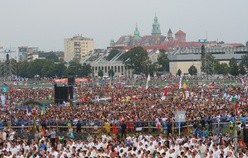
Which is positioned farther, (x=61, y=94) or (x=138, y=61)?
(x=138, y=61)

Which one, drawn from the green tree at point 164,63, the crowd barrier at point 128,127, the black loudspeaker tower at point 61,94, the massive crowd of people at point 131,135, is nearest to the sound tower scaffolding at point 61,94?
the black loudspeaker tower at point 61,94

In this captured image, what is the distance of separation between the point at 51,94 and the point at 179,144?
45481mm

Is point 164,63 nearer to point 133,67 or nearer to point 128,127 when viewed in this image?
point 133,67

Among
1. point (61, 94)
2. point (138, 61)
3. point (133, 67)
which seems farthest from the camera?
point (133, 67)

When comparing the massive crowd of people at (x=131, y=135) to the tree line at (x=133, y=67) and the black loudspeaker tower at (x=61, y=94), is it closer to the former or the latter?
the black loudspeaker tower at (x=61, y=94)

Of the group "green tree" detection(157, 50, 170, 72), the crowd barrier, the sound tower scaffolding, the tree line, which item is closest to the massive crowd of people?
the crowd barrier

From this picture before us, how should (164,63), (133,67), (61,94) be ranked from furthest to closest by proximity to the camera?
(164,63)
(133,67)
(61,94)

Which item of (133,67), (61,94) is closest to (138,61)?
(133,67)

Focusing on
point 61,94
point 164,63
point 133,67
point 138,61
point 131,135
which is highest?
point 138,61

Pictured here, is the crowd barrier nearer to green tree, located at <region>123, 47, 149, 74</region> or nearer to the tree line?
the tree line

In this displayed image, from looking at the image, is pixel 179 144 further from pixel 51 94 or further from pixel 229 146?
pixel 51 94

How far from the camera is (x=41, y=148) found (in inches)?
1053

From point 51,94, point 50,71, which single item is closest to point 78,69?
point 50,71

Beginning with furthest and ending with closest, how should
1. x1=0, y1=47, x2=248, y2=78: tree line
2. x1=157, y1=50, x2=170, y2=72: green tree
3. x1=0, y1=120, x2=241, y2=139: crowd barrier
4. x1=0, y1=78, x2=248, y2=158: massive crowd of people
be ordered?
1. x1=157, y1=50, x2=170, y2=72: green tree
2. x1=0, y1=47, x2=248, y2=78: tree line
3. x1=0, y1=120, x2=241, y2=139: crowd barrier
4. x1=0, y1=78, x2=248, y2=158: massive crowd of people
